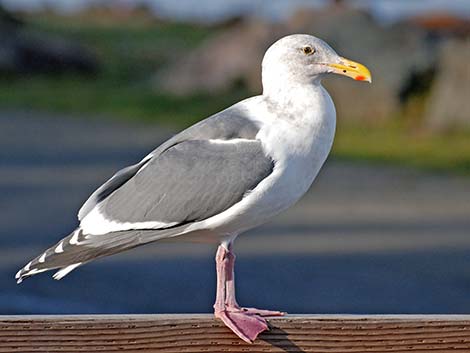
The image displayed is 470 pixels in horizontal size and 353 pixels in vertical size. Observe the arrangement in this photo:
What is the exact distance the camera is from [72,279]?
31.2 feet

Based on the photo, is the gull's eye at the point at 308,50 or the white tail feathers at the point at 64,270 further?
the gull's eye at the point at 308,50

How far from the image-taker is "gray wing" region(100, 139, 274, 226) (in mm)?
3795

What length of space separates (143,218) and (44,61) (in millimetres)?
28338

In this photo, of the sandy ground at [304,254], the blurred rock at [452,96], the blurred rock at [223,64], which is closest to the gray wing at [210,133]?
the sandy ground at [304,254]

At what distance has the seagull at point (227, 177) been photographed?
3.72m

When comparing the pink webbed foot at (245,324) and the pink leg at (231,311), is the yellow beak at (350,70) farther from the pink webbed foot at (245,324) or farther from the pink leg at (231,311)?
the pink webbed foot at (245,324)

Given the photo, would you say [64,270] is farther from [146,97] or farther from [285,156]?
[146,97]

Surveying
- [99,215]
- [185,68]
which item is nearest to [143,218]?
[99,215]

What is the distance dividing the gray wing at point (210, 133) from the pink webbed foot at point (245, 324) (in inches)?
21.4

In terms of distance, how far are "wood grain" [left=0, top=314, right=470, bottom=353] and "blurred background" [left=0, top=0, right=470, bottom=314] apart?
476 centimetres

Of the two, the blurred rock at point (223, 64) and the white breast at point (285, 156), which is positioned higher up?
the white breast at point (285, 156)

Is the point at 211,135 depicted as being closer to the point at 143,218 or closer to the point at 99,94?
the point at 143,218

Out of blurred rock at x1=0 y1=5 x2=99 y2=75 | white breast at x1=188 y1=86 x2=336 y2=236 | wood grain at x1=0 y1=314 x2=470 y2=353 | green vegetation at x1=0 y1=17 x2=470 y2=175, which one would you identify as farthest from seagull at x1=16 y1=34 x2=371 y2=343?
blurred rock at x1=0 y1=5 x2=99 y2=75

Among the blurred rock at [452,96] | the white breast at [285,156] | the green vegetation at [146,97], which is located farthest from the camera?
the blurred rock at [452,96]
